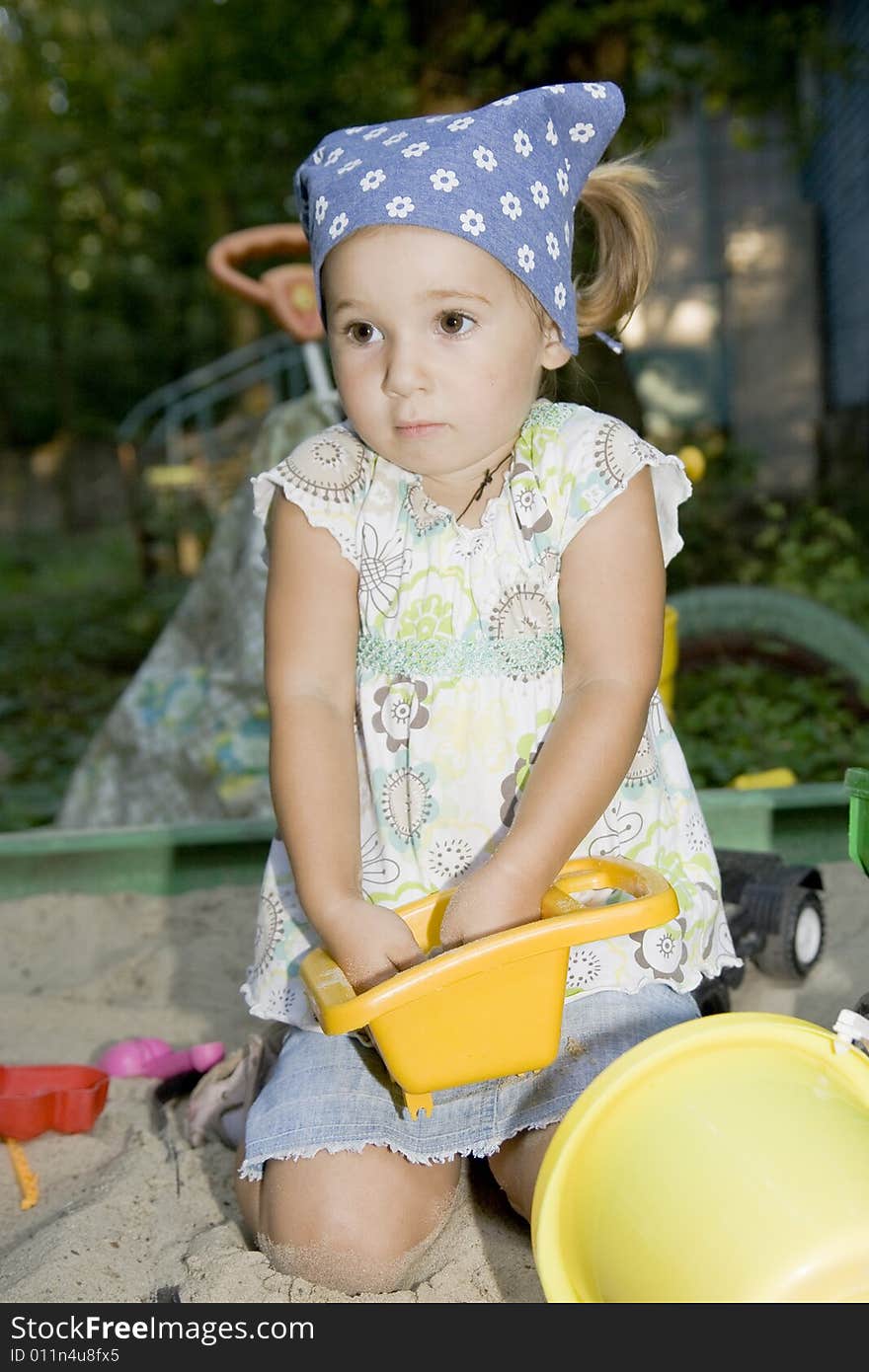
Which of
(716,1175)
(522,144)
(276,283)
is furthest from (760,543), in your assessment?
(716,1175)

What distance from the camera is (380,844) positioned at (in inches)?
68.1

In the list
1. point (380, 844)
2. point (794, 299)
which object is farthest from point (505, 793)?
point (794, 299)

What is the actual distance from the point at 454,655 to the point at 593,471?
0.28 m

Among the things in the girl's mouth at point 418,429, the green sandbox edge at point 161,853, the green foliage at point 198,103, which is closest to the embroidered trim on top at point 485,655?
the girl's mouth at point 418,429

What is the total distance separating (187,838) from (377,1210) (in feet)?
4.26

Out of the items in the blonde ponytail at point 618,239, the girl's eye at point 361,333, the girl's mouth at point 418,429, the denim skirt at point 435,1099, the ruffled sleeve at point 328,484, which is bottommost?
the denim skirt at point 435,1099

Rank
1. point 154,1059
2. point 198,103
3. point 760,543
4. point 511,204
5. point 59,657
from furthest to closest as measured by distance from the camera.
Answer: point 198,103, point 59,657, point 760,543, point 154,1059, point 511,204

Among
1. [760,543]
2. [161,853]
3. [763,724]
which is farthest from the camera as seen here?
[760,543]

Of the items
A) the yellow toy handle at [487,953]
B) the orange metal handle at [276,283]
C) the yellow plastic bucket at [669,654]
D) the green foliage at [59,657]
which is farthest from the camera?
the green foliage at [59,657]

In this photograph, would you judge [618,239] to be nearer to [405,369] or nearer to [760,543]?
[405,369]

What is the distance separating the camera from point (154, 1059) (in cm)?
208

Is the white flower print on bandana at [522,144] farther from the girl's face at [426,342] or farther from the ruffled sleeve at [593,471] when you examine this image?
the ruffled sleeve at [593,471]

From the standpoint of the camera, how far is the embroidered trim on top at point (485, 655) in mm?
1716

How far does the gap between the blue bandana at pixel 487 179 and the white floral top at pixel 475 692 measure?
198 mm
